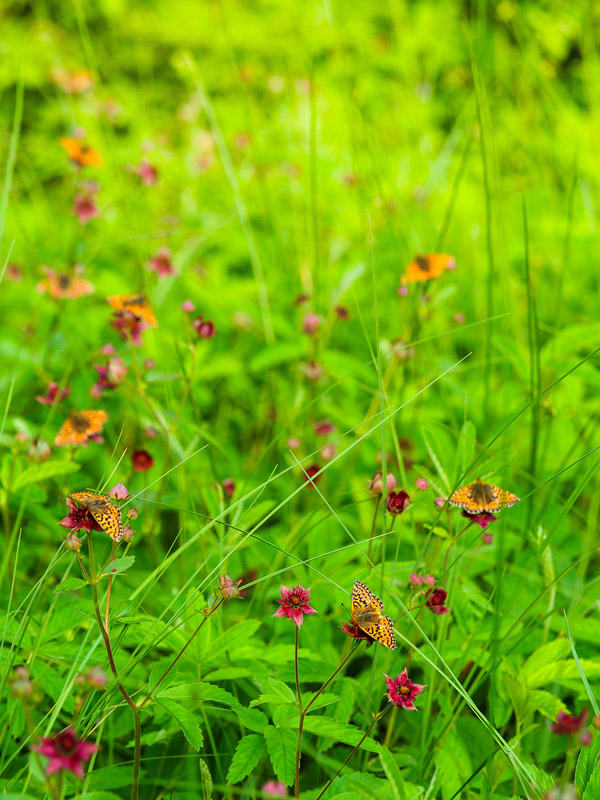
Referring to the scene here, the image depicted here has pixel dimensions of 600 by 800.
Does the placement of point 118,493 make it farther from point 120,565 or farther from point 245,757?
point 245,757

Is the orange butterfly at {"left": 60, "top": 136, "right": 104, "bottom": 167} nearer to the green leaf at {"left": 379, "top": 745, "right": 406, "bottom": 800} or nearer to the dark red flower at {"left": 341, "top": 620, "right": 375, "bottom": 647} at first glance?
the dark red flower at {"left": 341, "top": 620, "right": 375, "bottom": 647}

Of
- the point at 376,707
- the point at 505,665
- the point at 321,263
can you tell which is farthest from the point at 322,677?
the point at 321,263

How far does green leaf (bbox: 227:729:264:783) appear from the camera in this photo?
76 centimetres

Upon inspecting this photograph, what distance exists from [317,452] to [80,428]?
0.39m

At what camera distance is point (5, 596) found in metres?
1.11

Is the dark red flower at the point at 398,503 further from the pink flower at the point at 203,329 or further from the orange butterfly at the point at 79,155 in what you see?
the orange butterfly at the point at 79,155

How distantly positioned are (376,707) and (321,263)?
164 cm

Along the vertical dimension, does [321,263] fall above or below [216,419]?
above

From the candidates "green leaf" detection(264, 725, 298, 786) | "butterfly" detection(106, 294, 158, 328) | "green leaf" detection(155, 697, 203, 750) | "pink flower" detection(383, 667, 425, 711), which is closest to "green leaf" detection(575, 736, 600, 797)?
"pink flower" detection(383, 667, 425, 711)

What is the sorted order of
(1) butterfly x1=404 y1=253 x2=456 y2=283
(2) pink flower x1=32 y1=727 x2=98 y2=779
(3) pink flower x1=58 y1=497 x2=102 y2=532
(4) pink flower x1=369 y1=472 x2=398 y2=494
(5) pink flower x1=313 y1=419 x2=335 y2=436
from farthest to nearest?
(5) pink flower x1=313 y1=419 x2=335 y2=436 → (1) butterfly x1=404 y1=253 x2=456 y2=283 → (4) pink flower x1=369 y1=472 x2=398 y2=494 → (3) pink flower x1=58 y1=497 x2=102 y2=532 → (2) pink flower x1=32 y1=727 x2=98 y2=779

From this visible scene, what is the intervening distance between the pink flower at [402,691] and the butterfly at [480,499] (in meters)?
0.25

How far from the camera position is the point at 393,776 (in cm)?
69

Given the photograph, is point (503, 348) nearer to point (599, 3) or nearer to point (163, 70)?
point (599, 3)

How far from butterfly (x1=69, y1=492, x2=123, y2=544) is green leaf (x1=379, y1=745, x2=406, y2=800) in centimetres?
37
